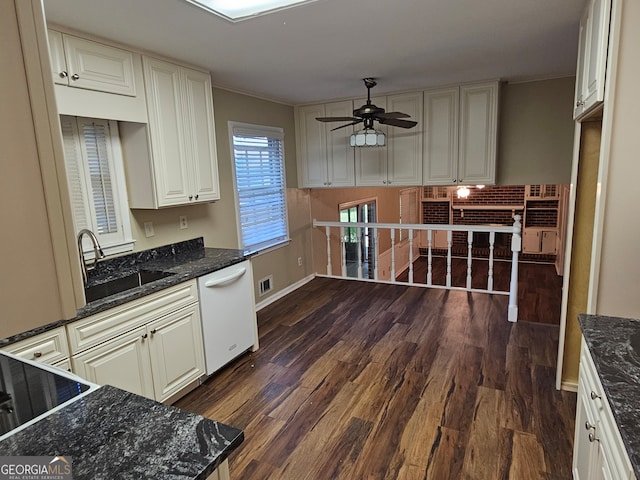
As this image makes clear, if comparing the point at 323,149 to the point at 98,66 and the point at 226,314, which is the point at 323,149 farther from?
the point at 98,66

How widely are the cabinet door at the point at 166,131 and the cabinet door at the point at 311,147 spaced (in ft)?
7.06

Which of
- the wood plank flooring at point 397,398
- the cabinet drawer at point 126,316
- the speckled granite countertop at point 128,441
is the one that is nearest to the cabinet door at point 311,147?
the wood plank flooring at point 397,398

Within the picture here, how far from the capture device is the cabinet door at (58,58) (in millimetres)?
2125

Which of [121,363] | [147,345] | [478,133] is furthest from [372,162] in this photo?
[121,363]

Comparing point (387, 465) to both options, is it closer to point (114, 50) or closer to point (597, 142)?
point (597, 142)

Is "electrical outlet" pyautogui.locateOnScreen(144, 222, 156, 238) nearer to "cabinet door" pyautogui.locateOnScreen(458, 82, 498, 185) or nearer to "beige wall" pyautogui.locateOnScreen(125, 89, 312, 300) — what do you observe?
"beige wall" pyautogui.locateOnScreen(125, 89, 312, 300)

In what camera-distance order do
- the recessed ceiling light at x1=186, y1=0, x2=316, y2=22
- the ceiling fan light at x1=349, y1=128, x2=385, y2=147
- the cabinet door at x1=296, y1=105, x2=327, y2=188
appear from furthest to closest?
the cabinet door at x1=296, y1=105, x2=327, y2=188 → the ceiling fan light at x1=349, y1=128, x2=385, y2=147 → the recessed ceiling light at x1=186, y1=0, x2=316, y2=22

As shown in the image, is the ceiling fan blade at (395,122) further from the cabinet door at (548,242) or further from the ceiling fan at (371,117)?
the cabinet door at (548,242)

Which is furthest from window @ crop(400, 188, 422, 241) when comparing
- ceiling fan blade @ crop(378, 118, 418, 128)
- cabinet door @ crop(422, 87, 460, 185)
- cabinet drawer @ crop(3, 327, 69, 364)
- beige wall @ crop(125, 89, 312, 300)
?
cabinet drawer @ crop(3, 327, 69, 364)

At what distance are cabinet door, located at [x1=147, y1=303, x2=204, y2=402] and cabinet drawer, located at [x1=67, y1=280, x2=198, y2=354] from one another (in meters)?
0.07

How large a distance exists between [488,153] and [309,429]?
3.17 meters

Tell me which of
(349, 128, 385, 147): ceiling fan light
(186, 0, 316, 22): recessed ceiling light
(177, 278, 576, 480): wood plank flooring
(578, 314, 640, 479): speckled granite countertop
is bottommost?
(177, 278, 576, 480): wood plank flooring

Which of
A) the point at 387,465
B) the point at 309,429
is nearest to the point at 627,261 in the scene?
the point at 387,465

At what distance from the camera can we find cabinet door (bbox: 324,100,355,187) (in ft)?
15.1
